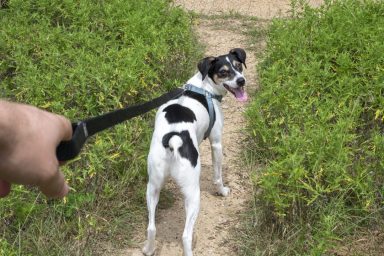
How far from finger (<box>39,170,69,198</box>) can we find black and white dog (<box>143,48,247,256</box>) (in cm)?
212

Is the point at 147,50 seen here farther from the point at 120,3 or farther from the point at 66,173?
the point at 66,173

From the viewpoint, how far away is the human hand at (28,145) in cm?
99

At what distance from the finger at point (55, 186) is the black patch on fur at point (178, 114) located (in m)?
2.39

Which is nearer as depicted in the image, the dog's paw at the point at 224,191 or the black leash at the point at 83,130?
the black leash at the point at 83,130

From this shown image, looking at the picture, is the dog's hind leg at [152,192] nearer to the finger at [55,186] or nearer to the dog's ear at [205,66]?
the dog's ear at [205,66]

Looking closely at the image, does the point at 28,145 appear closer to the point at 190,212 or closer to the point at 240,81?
the point at 190,212

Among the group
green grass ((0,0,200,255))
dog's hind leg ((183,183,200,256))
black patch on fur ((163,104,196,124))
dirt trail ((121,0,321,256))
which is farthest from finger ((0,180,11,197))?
dirt trail ((121,0,321,256))

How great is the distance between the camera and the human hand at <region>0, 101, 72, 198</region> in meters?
0.99

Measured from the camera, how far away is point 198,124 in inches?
152

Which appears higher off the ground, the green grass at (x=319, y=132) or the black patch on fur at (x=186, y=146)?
the black patch on fur at (x=186, y=146)

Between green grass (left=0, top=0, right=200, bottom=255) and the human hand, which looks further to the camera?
green grass (left=0, top=0, right=200, bottom=255)

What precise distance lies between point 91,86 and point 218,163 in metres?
1.37

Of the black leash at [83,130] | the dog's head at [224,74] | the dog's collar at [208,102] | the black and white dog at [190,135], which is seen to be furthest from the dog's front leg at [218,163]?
the black leash at [83,130]

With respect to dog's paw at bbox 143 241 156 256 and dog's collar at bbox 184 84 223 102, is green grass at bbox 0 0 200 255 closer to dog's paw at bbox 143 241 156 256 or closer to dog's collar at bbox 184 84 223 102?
dog's paw at bbox 143 241 156 256
